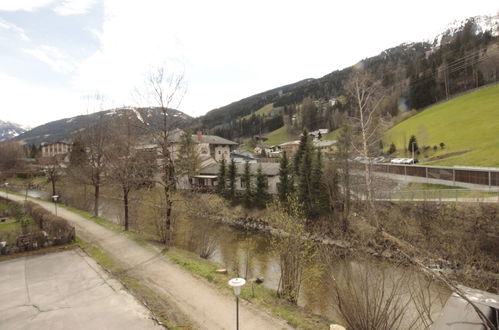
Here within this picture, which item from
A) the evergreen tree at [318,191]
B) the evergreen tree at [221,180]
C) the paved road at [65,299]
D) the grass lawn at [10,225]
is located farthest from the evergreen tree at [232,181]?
the paved road at [65,299]

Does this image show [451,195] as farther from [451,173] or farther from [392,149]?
[392,149]

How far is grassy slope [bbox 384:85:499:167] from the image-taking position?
3102 centimetres

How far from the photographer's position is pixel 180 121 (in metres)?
14.2

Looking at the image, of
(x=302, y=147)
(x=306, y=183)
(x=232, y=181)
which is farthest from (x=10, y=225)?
(x=302, y=147)

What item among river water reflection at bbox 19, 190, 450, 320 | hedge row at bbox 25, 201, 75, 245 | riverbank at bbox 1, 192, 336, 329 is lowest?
river water reflection at bbox 19, 190, 450, 320

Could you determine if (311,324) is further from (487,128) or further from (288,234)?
(487,128)

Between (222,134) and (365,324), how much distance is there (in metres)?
112

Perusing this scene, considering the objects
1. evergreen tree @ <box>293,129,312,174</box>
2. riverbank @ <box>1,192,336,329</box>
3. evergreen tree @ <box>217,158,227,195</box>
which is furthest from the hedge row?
evergreen tree @ <box>293,129,312,174</box>

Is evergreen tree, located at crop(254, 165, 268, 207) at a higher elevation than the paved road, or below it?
higher

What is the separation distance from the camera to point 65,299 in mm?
9000

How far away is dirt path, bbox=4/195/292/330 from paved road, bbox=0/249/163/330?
115 centimetres

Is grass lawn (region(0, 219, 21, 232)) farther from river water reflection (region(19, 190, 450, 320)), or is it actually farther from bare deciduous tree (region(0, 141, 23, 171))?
bare deciduous tree (region(0, 141, 23, 171))

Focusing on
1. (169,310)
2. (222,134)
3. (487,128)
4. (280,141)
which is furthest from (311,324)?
(222,134)

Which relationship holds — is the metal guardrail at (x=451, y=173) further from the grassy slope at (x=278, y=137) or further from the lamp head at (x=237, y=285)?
the grassy slope at (x=278, y=137)
